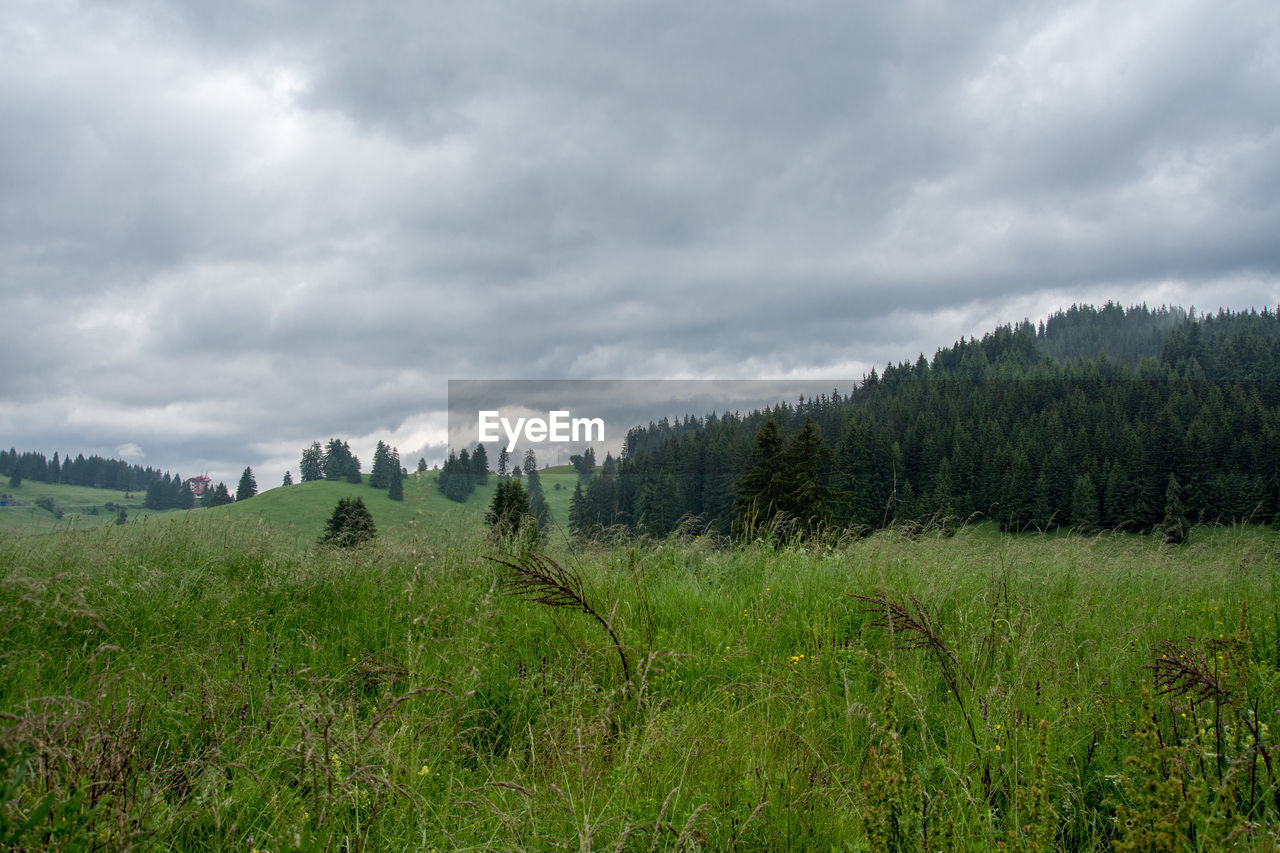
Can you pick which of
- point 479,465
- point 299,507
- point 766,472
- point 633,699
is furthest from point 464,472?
point 633,699

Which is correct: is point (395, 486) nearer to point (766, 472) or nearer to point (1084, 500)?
point (766, 472)

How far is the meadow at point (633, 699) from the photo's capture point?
229 centimetres

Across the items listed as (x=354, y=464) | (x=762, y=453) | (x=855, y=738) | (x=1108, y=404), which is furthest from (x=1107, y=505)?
(x=354, y=464)

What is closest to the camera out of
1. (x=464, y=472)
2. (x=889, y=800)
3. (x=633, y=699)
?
(x=889, y=800)

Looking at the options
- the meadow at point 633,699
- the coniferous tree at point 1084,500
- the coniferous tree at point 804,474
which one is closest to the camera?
the meadow at point 633,699

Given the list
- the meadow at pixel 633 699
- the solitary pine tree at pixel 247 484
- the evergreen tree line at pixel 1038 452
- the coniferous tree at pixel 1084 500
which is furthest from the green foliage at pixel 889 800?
the solitary pine tree at pixel 247 484

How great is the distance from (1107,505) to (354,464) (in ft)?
479

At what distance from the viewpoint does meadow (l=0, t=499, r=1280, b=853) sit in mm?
2295

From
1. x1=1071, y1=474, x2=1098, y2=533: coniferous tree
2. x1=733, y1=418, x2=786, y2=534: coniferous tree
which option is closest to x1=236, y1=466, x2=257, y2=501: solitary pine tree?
x1=733, y1=418, x2=786, y2=534: coniferous tree

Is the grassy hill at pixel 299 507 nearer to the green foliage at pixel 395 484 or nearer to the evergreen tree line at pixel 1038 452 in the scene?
the green foliage at pixel 395 484

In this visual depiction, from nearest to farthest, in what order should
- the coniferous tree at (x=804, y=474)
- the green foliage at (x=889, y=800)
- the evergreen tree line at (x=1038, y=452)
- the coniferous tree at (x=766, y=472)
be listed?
the green foliage at (x=889, y=800) → the coniferous tree at (x=804, y=474) → the coniferous tree at (x=766, y=472) → the evergreen tree line at (x=1038, y=452)

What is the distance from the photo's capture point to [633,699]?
4059 millimetres

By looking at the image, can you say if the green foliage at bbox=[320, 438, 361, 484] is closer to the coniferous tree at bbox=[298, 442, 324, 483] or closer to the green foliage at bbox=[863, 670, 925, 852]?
the coniferous tree at bbox=[298, 442, 324, 483]

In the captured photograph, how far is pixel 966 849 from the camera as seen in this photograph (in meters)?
2.40
